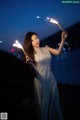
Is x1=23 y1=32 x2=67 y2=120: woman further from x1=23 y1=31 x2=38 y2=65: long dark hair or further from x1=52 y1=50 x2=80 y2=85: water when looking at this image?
x1=52 y1=50 x2=80 y2=85: water

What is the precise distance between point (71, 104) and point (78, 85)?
11.9 feet

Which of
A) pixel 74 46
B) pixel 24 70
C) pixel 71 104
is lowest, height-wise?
pixel 71 104

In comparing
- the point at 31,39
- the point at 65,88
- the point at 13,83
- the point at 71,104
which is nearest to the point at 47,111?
the point at 31,39

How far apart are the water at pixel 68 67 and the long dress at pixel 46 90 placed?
7.03 metres

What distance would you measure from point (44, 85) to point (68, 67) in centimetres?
859

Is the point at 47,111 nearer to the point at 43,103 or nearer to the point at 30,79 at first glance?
the point at 43,103

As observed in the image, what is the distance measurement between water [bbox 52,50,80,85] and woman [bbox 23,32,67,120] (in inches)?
Result: 277

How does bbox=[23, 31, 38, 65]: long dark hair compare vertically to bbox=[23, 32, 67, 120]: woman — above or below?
above

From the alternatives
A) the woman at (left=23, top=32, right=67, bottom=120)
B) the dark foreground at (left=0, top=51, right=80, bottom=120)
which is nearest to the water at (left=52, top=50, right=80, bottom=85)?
the dark foreground at (left=0, top=51, right=80, bottom=120)

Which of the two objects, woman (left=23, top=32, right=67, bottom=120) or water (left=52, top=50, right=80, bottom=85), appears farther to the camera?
water (left=52, top=50, right=80, bottom=85)

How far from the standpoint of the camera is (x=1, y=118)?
522cm

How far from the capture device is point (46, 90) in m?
4.87

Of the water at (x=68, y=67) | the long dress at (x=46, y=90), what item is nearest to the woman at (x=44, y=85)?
the long dress at (x=46, y=90)

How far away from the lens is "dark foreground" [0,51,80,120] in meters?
7.10
